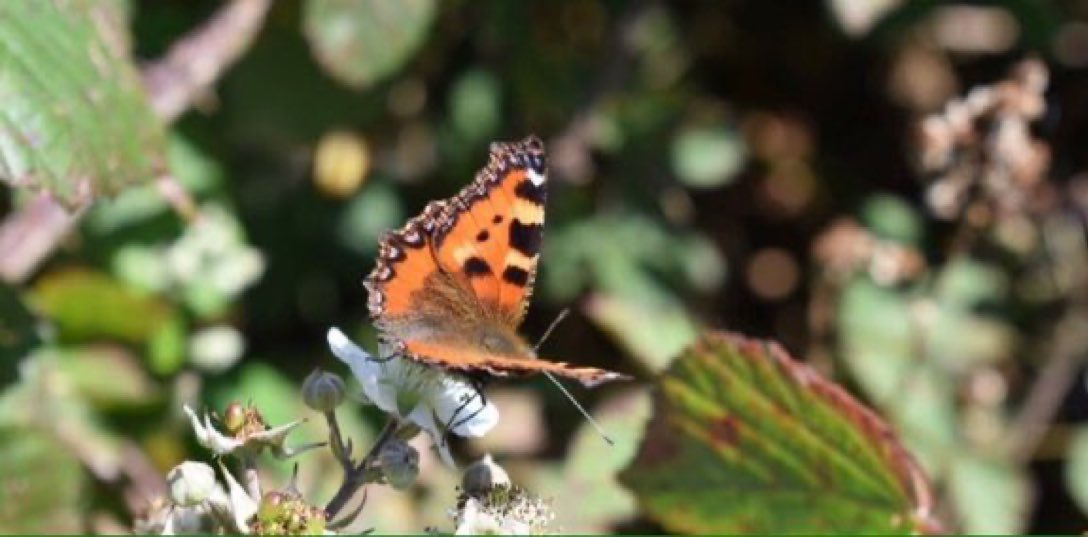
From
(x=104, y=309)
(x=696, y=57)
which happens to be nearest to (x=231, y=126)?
(x=104, y=309)

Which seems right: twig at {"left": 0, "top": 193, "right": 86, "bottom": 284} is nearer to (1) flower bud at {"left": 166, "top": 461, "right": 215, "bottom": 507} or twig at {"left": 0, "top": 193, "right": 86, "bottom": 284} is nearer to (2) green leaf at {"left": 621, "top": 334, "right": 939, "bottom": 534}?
(2) green leaf at {"left": 621, "top": 334, "right": 939, "bottom": 534}

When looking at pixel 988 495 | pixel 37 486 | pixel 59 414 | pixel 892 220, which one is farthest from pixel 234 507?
pixel 892 220

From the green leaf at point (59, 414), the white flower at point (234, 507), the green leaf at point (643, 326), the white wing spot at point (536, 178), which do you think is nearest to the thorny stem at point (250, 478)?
the white flower at point (234, 507)

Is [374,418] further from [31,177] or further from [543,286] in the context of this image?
[31,177]

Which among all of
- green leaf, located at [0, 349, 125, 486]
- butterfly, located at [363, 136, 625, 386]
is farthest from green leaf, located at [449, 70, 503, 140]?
butterfly, located at [363, 136, 625, 386]

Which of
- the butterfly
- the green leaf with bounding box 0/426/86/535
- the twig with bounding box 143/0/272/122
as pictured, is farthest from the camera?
the twig with bounding box 143/0/272/122
